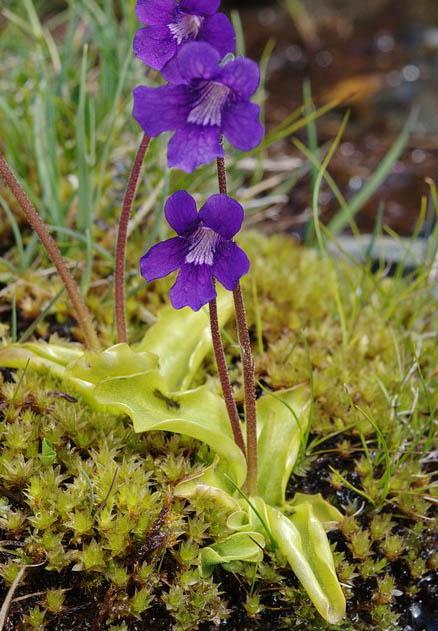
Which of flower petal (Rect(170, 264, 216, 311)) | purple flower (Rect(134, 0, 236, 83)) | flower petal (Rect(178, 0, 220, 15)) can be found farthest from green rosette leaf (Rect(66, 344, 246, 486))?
flower petal (Rect(178, 0, 220, 15))

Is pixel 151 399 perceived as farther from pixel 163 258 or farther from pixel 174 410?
pixel 163 258

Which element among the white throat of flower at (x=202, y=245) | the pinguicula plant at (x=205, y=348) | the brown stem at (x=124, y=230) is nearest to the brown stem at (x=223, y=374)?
the pinguicula plant at (x=205, y=348)

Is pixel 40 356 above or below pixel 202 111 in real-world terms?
below

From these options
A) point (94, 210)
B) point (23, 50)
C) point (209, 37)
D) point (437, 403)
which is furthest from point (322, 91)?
point (209, 37)

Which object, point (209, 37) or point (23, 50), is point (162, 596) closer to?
point (209, 37)

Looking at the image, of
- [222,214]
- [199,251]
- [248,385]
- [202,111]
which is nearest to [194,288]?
[199,251]
